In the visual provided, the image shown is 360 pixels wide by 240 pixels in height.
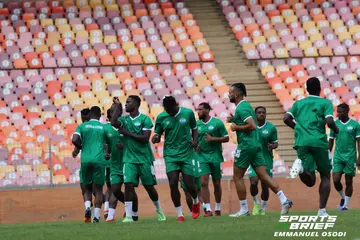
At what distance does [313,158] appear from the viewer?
53.6 ft

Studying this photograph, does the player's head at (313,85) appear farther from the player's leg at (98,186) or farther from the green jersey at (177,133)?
the player's leg at (98,186)

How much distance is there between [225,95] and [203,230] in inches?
605

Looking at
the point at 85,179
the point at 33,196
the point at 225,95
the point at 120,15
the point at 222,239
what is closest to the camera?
the point at 222,239

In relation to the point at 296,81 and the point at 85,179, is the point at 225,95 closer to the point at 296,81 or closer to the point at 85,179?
the point at 296,81

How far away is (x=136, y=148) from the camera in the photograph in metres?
17.7

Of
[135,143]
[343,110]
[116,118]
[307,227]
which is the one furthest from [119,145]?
[307,227]

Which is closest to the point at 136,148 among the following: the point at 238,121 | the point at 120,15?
the point at 238,121

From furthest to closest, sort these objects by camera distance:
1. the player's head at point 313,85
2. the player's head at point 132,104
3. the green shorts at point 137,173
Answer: the green shorts at point 137,173 < the player's head at point 132,104 < the player's head at point 313,85

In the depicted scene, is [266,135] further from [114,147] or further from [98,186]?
[98,186]

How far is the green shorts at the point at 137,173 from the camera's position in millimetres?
17688

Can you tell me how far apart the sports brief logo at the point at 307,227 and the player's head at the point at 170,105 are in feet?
8.34

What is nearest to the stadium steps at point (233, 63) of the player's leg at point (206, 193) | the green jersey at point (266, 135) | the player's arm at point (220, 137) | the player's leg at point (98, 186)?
the green jersey at point (266, 135)

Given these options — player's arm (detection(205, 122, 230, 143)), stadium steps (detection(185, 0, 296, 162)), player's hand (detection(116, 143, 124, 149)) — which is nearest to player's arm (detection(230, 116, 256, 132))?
player's arm (detection(205, 122, 230, 143))

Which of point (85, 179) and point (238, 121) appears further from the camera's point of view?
point (85, 179)
